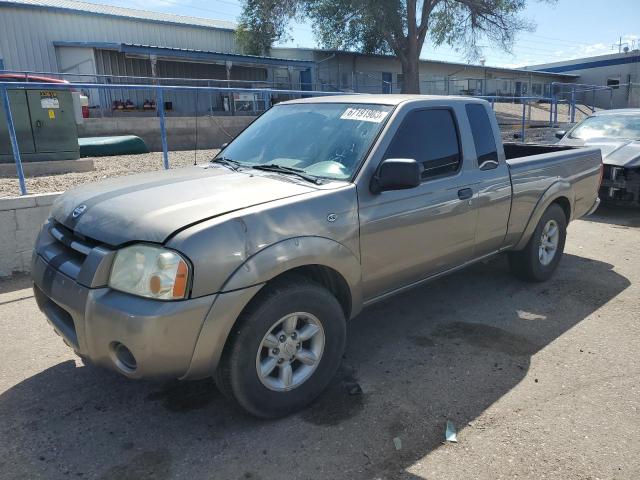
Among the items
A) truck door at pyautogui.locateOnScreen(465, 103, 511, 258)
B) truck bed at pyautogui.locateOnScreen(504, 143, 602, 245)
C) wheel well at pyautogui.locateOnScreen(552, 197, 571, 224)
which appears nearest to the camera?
truck door at pyautogui.locateOnScreen(465, 103, 511, 258)

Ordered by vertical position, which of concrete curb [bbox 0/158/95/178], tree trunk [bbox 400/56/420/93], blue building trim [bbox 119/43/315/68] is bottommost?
concrete curb [bbox 0/158/95/178]

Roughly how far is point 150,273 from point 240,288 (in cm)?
44

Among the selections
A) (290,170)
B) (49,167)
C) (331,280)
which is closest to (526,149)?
(290,170)

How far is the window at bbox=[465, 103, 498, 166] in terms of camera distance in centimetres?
422

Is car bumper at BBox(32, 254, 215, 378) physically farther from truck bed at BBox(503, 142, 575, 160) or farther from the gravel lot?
the gravel lot

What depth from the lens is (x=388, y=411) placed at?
3059 millimetres

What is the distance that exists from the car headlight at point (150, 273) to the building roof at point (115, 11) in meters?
24.3

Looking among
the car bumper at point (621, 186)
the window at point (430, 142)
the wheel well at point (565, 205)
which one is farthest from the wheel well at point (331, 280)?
the car bumper at point (621, 186)

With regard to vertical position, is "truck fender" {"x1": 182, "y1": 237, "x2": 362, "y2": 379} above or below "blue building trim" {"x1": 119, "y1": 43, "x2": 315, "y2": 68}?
below

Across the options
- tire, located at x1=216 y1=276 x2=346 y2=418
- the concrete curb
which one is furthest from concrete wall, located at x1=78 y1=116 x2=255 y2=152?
tire, located at x1=216 y1=276 x2=346 y2=418

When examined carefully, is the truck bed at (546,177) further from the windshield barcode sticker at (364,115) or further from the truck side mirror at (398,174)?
the truck side mirror at (398,174)

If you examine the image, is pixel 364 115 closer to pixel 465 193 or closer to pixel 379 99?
pixel 379 99

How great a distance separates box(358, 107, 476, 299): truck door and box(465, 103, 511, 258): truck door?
0.15 meters

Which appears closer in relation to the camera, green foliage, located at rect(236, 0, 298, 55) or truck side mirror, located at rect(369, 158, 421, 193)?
truck side mirror, located at rect(369, 158, 421, 193)
